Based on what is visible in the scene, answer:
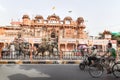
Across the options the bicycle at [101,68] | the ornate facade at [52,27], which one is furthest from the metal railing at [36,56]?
the ornate facade at [52,27]

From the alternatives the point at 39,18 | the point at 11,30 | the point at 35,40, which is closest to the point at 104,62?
the point at 35,40

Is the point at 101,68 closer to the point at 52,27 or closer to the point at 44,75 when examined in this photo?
the point at 44,75

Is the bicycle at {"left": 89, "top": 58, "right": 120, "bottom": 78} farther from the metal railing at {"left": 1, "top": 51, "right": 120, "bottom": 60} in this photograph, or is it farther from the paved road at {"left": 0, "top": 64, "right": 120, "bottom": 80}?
the metal railing at {"left": 1, "top": 51, "right": 120, "bottom": 60}

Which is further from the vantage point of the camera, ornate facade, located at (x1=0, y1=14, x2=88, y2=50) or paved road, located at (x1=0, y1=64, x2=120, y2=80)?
ornate facade, located at (x1=0, y1=14, x2=88, y2=50)

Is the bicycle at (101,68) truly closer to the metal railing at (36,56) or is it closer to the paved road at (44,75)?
the paved road at (44,75)

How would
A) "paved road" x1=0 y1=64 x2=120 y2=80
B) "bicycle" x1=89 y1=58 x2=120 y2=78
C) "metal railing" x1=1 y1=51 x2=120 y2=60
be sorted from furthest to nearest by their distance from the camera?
"metal railing" x1=1 y1=51 x2=120 y2=60 < "bicycle" x1=89 y1=58 x2=120 y2=78 < "paved road" x1=0 y1=64 x2=120 y2=80

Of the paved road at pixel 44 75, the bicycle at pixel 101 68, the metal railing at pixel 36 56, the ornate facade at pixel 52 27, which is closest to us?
the paved road at pixel 44 75

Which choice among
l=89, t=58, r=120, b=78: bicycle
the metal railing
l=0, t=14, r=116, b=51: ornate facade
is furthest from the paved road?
l=0, t=14, r=116, b=51: ornate facade

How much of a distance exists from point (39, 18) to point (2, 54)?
34.1 meters

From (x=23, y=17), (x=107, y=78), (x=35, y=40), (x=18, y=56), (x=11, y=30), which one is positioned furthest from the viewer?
(x=11, y=30)

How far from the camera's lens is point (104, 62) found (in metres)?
9.93

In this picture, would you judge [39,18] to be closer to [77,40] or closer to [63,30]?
[63,30]

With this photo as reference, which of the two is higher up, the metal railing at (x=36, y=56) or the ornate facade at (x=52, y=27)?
the ornate facade at (x=52, y=27)

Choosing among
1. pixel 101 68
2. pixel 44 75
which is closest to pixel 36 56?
pixel 44 75
